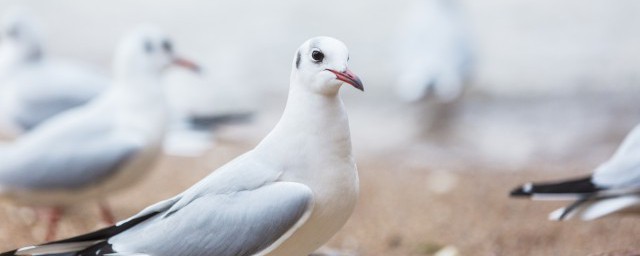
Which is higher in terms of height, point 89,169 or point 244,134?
point 244,134

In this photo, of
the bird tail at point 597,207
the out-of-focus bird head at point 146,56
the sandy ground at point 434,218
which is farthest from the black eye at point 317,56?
the out-of-focus bird head at point 146,56

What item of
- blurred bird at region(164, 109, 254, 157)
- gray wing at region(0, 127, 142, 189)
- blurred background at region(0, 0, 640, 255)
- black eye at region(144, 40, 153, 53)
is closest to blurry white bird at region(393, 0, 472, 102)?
blurred background at region(0, 0, 640, 255)

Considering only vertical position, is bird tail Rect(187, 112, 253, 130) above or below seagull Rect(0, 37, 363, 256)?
above

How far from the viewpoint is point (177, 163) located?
261 inches

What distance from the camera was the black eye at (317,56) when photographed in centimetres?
288

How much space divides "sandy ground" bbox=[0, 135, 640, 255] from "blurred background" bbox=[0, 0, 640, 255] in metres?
0.01

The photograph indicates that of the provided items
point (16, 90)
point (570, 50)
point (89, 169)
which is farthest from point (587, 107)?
point (89, 169)

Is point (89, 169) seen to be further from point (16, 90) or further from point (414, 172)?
point (414, 172)

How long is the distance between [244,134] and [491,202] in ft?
9.09

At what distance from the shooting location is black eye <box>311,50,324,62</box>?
288 centimetres

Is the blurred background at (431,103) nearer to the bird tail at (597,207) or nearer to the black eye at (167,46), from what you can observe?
the bird tail at (597,207)

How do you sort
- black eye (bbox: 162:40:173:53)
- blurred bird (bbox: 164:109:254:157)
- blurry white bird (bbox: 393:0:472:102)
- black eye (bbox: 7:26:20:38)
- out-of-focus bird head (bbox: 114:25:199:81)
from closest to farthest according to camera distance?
out-of-focus bird head (bbox: 114:25:199:81), black eye (bbox: 162:40:173:53), blurred bird (bbox: 164:109:254:157), black eye (bbox: 7:26:20:38), blurry white bird (bbox: 393:0:472:102)

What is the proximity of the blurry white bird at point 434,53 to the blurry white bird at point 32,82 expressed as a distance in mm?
2202

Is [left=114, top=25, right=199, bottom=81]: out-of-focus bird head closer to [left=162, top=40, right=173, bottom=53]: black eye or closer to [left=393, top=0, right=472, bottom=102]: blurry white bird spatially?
[left=162, top=40, right=173, bottom=53]: black eye
